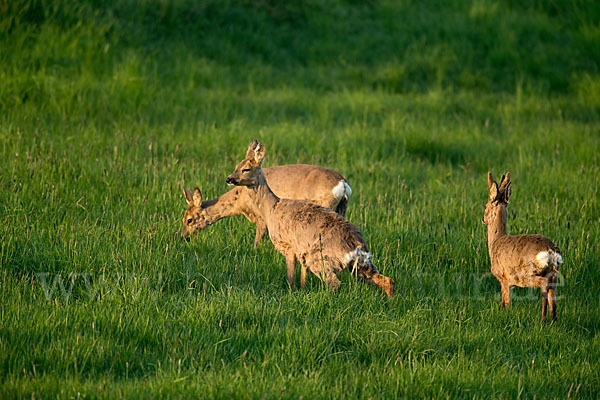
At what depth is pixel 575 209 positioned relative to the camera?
8.35 meters

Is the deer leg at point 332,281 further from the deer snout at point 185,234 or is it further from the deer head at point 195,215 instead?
the deer head at point 195,215

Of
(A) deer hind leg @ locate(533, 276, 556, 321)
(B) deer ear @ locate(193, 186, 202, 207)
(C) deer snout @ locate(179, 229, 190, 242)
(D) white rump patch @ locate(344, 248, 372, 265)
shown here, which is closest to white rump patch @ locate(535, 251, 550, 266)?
(A) deer hind leg @ locate(533, 276, 556, 321)

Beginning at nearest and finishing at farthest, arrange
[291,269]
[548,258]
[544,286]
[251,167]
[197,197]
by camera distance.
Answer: [548,258]
[544,286]
[291,269]
[251,167]
[197,197]

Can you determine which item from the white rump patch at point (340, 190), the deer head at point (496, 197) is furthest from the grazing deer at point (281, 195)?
the deer head at point (496, 197)

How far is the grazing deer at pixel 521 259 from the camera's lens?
5.29m

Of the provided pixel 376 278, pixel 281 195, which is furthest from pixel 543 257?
pixel 281 195

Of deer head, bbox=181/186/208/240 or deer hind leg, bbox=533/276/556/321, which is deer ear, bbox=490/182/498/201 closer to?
deer hind leg, bbox=533/276/556/321

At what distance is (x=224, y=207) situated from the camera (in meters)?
7.33

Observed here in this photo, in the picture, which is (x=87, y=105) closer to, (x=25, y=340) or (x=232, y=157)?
(x=232, y=157)

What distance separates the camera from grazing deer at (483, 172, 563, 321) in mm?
5285

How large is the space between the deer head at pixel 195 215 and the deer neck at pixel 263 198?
973 mm

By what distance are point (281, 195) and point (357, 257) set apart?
2277mm

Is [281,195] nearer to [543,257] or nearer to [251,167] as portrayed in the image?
[251,167]

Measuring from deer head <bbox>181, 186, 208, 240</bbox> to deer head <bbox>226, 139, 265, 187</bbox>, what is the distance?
104 centimetres
